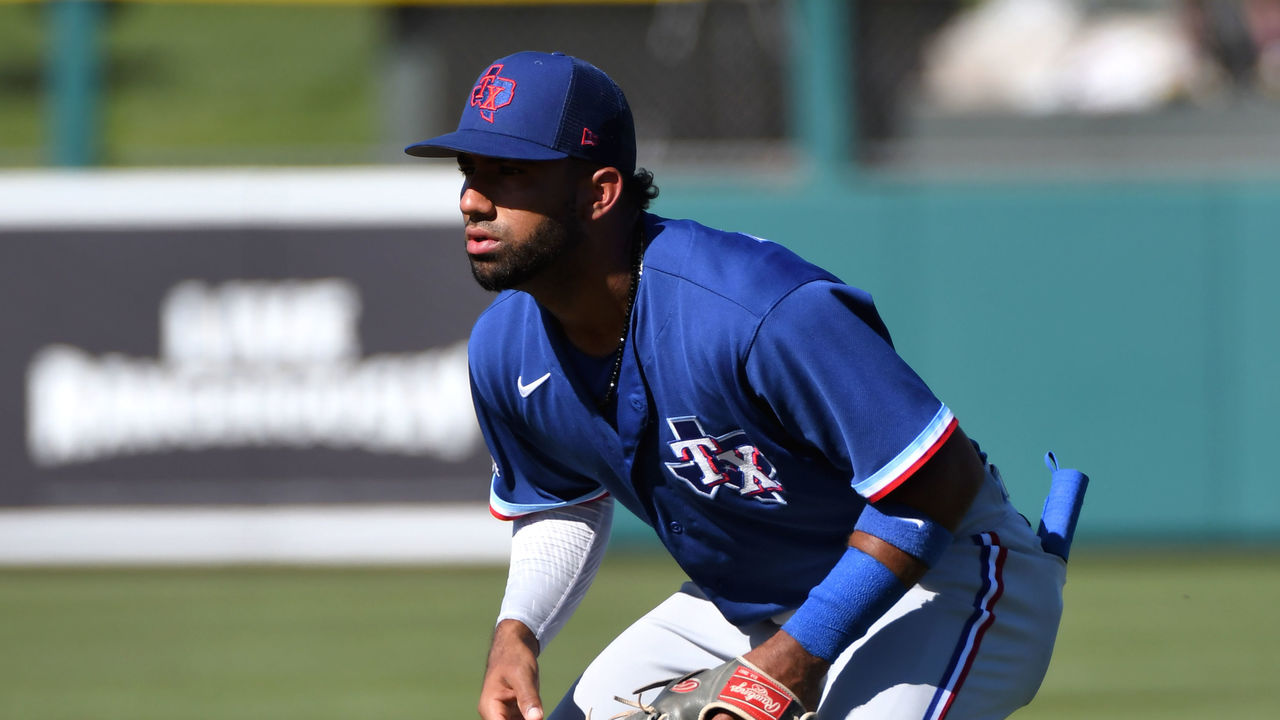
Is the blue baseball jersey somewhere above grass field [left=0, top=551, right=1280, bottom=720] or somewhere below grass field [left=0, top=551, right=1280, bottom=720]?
above

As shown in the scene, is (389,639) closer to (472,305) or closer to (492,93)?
(472,305)

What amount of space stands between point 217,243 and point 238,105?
319 cm

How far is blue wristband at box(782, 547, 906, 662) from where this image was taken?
→ 3039 millimetres

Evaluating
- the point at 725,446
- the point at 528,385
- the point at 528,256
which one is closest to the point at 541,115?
the point at 528,256

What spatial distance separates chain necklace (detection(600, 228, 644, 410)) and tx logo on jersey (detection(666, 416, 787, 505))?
0.48ft

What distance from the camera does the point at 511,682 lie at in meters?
3.48

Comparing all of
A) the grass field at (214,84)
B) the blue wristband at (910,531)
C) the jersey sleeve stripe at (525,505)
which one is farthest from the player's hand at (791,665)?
the grass field at (214,84)

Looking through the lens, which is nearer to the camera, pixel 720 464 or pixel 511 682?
pixel 720 464

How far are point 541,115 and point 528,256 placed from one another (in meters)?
0.28

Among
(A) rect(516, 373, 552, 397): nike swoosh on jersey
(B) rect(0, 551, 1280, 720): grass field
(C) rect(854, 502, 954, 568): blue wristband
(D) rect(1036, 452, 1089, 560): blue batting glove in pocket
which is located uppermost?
(A) rect(516, 373, 552, 397): nike swoosh on jersey

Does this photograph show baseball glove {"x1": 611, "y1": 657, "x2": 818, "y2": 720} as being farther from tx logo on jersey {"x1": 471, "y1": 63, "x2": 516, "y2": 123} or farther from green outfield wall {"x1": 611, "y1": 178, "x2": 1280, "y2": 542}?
green outfield wall {"x1": 611, "y1": 178, "x2": 1280, "y2": 542}

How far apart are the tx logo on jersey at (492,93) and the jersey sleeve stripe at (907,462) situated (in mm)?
1007

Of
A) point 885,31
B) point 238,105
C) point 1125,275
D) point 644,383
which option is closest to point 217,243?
point 238,105

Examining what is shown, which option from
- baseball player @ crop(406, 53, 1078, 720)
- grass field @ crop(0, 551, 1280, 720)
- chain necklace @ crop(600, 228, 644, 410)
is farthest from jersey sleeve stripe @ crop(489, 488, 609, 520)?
grass field @ crop(0, 551, 1280, 720)
